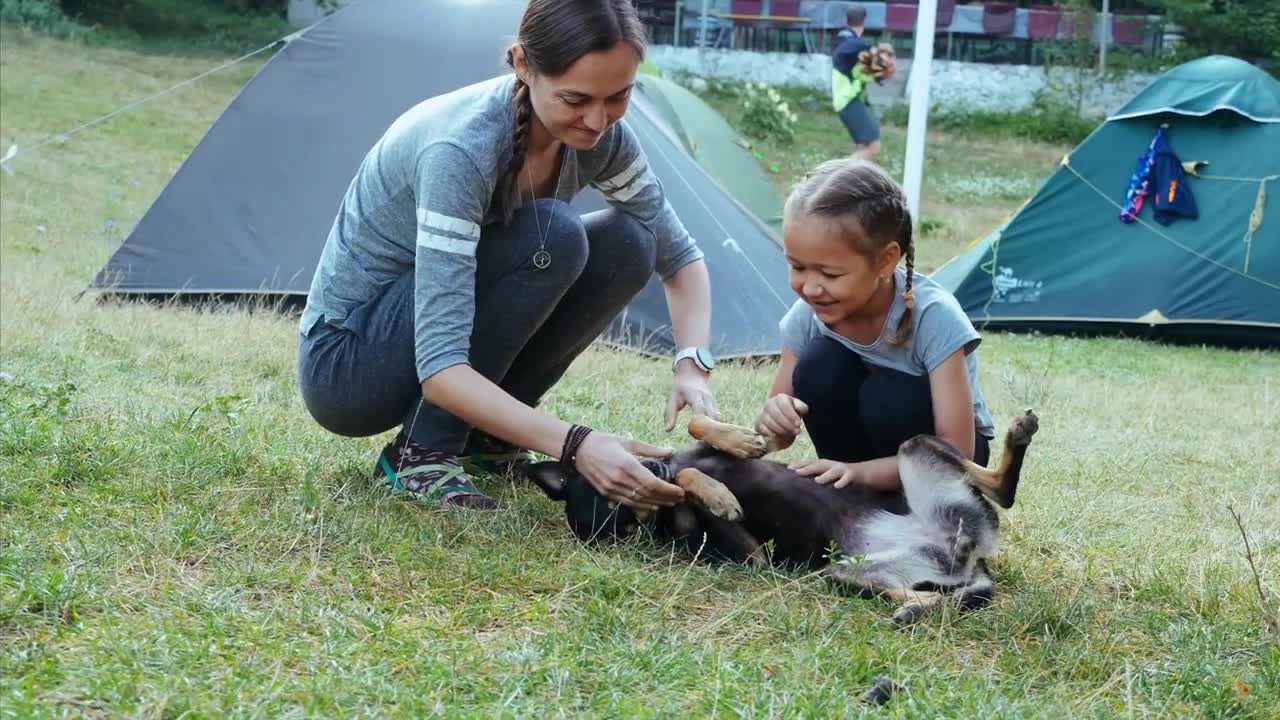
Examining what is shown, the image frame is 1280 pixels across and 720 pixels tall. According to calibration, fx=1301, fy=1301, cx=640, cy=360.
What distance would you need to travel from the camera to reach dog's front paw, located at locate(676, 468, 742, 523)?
2848mm

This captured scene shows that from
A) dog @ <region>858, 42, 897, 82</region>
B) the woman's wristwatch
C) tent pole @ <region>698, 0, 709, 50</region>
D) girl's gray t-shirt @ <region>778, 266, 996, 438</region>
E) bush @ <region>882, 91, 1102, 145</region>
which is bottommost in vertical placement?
bush @ <region>882, 91, 1102, 145</region>

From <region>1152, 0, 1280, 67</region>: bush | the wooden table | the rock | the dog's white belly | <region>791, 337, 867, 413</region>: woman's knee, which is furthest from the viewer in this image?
the wooden table

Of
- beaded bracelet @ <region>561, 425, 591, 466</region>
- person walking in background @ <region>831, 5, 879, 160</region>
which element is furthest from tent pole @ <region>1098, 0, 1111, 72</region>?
beaded bracelet @ <region>561, 425, 591, 466</region>

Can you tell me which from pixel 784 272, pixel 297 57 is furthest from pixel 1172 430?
pixel 297 57

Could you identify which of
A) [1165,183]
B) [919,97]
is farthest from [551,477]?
[919,97]

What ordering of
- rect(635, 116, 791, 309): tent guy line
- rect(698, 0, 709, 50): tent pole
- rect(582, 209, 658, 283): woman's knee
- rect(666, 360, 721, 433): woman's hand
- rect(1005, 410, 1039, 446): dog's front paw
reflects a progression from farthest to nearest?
rect(698, 0, 709, 50): tent pole
rect(635, 116, 791, 309): tent guy line
rect(582, 209, 658, 283): woman's knee
rect(666, 360, 721, 433): woman's hand
rect(1005, 410, 1039, 446): dog's front paw

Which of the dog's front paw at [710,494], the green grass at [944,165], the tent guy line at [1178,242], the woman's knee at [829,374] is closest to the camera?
the dog's front paw at [710,494]

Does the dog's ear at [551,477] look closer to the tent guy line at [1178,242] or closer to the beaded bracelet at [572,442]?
the beaded bracelet at [572,442]

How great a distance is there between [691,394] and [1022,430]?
0.87 metres

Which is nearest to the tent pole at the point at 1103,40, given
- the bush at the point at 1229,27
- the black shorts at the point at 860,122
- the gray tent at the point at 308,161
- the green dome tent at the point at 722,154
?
the bush at the point at 1229,27

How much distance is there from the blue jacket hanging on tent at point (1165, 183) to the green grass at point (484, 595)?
3423 millimetres

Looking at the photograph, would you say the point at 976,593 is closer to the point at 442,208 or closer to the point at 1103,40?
the point at 442,208

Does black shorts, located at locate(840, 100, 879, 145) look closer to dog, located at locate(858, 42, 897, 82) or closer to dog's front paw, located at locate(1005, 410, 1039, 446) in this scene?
dog, located at locate(858, 42, 897, 82)

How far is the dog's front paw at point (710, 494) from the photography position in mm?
2848
